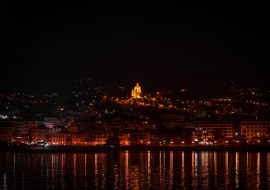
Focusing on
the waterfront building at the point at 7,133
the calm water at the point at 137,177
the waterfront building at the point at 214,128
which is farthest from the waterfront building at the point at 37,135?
the calm water at the point at 137,177

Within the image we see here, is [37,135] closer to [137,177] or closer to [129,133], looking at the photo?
[129,133]

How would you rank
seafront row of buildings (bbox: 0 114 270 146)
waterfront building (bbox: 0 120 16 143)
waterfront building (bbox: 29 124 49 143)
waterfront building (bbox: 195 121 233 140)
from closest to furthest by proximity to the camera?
seafront row of buildings (bbox: 0 114 270 146) < waterfront building (bbox: 0 120 16 143) < waterfront building (bbox: 29 124 49 143) < waterfront building (bbox: 195 121 233 140)

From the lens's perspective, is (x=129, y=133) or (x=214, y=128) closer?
(x=129, y=133)

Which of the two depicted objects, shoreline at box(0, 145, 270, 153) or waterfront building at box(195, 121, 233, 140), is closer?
shoreline at box(0, 145, 270, 153)

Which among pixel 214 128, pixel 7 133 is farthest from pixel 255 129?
pixel 7 133

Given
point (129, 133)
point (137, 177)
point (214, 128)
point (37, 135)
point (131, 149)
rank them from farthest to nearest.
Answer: point (214, 128) → point (37, 135) → point (129, 133) → point (131, 149) → point (137, 177)

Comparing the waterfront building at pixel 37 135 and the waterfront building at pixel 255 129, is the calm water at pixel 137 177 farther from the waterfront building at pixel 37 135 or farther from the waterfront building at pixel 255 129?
the waterfront building at pixel 255 129

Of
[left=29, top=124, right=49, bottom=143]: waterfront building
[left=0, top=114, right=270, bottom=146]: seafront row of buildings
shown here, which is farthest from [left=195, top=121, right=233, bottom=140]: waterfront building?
[left=29, top=124, right=49, bottom=143]: waterfront building

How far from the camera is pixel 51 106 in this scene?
13875cm

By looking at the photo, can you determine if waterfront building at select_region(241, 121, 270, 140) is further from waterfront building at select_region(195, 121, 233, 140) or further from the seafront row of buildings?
waterfront building at select_region(195, 121, 233, 140)

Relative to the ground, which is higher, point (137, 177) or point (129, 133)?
point (129, 133)

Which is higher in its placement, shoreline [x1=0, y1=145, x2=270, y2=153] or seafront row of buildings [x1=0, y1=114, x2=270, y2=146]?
seafront row of buildings [x1=0, y1=114, x2=270, y2=146]

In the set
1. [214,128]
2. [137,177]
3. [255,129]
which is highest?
[214,128]

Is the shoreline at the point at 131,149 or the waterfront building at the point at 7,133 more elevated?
the waterfront building at the point at 7,133
